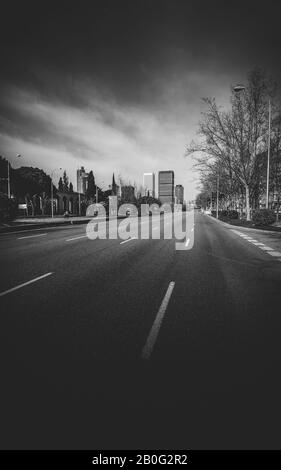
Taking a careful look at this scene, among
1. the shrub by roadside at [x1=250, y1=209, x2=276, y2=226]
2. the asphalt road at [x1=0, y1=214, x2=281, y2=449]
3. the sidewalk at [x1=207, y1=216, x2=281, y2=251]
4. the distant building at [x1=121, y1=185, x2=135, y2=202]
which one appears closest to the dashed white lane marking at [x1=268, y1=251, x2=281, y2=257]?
the sidewalk at [x1=207, y1=216, x2=281, y2=251]

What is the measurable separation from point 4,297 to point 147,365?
3810 millimetres

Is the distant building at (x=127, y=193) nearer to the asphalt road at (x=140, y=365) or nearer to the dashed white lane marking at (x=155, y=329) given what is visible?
the asphalt road at (x=140, y=365)

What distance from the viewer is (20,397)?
292 cm

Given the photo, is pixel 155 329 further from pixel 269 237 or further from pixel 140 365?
pixel 269 237

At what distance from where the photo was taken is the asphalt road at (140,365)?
253cm

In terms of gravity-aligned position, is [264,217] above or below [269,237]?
above

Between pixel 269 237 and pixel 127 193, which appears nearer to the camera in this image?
pixel 269 237

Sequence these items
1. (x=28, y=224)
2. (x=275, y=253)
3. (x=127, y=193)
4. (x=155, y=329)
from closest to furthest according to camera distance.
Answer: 1. (x=155, y=329)
2. (x=275, y=253)
3. (x=28, y=224)
4. (x=127, y=193)

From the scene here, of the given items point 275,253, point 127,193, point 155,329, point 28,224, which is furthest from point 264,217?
point 127,193

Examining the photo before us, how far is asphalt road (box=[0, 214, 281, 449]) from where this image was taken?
2531 mm

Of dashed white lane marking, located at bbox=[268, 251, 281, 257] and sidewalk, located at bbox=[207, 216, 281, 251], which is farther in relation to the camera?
sidewalk, located at bbox=[207, 216, 281, 251]

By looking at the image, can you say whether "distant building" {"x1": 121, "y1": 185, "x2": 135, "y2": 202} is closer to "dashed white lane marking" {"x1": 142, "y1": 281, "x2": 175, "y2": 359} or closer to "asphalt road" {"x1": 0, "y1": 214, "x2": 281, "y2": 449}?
"asphalt road" {"x1": 0, "y1": 214, "x2": 281, "y2": 449}

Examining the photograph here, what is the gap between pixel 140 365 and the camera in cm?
343

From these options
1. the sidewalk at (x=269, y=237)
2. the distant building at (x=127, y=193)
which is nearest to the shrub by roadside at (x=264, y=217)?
the sidewalk at (x=269, y=237)
